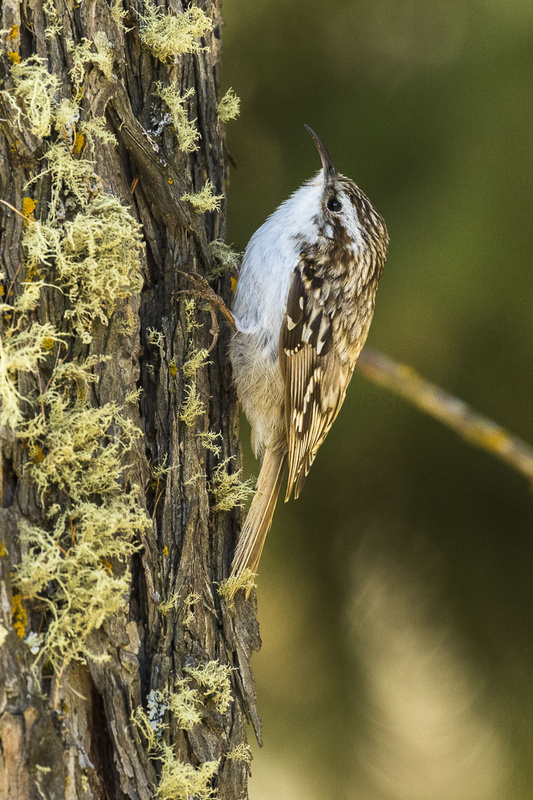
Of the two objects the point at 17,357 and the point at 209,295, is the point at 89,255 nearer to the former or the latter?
the point at 17,357

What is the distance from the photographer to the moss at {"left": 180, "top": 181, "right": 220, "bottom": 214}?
6.70ft

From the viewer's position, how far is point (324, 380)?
2.71 m

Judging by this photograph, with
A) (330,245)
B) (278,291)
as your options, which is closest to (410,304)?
(330,245)

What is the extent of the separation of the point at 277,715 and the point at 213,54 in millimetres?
2245

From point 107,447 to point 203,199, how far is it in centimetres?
79

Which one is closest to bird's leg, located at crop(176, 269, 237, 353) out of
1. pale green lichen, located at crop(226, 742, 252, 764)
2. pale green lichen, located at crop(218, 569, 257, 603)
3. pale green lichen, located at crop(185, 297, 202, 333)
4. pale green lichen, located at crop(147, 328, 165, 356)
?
pale green lichen, located at crop(185, 297, 202, 333)

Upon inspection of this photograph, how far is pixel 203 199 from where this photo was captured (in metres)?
2.08

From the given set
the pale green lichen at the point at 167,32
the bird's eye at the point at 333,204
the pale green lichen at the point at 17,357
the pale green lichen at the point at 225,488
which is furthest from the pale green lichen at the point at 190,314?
the bird's eye at the point at 333,204

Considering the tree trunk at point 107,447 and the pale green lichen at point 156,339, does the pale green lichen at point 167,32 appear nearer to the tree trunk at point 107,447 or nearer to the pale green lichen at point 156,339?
the tree trunk at point 107,447

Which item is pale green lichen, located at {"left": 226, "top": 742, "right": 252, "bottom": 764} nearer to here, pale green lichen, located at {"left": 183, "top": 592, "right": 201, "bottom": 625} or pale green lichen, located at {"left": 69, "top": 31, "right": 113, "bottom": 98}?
pale green lichen, located at {"left": 183, "top": 592, "right": 201, "bottom": 625}

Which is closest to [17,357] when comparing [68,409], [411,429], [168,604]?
[68,409]

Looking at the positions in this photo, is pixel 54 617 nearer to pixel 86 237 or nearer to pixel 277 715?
pixel 86 237

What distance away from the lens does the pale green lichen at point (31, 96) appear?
1.56 metres

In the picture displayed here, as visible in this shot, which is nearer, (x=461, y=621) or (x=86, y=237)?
(x=86, y=237)
